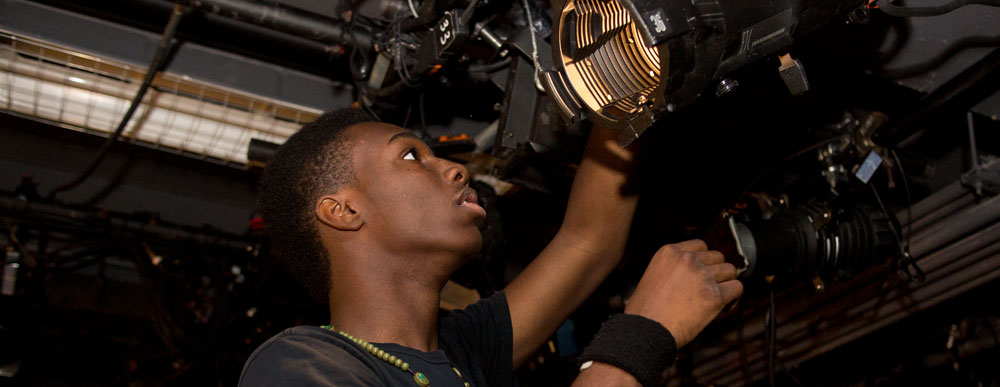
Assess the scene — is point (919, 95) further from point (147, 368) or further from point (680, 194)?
point (147, 368)

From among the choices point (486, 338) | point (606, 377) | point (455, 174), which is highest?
point (455, 174)

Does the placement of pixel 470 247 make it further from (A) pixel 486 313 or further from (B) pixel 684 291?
(B) pixel 684 291

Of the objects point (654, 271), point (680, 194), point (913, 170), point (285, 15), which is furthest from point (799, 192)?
point (285, 15)

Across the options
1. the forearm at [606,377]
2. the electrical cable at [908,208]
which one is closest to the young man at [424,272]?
the forearm at [606,377]

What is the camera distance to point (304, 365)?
112cm

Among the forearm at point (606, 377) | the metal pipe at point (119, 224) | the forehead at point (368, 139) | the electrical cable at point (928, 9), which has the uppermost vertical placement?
the electrical cable at point (928, 9)

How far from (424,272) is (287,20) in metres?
0.90

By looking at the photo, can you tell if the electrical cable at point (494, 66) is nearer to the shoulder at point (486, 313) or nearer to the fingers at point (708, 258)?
the shoulder at point (486, 313)

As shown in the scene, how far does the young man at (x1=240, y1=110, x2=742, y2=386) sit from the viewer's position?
1179 mm

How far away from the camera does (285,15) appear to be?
197 cm

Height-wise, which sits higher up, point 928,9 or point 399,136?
point 928,9

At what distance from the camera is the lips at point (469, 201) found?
1.50m

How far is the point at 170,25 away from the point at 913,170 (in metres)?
2.11

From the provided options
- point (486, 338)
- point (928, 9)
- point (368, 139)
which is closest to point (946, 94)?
point (928, 9)
